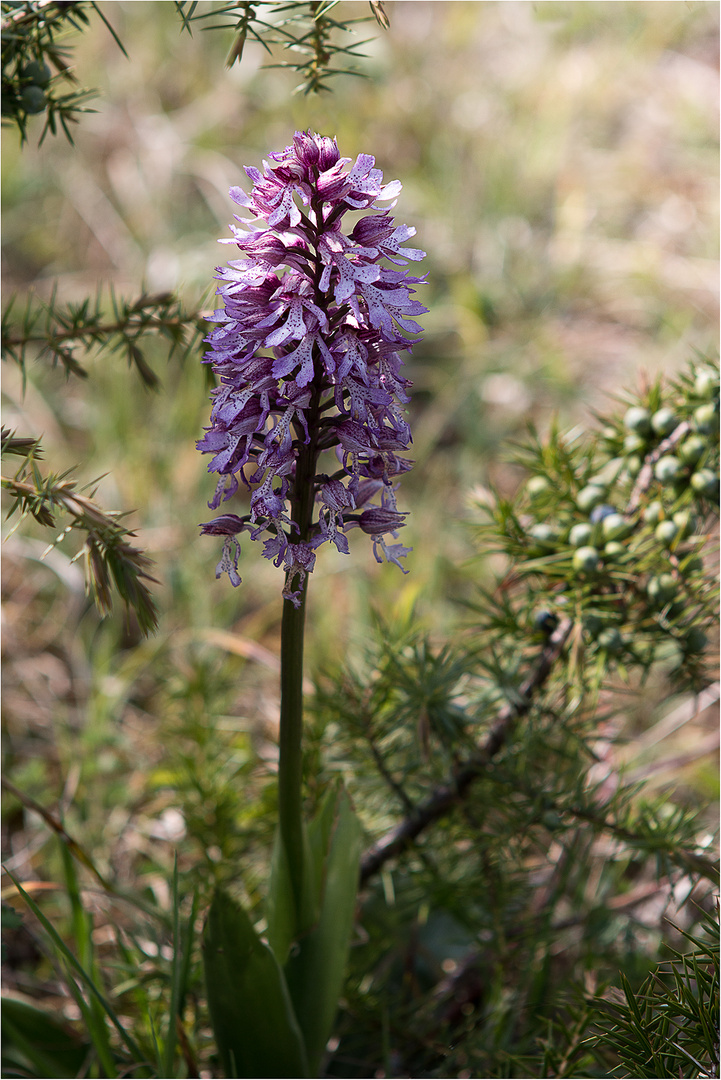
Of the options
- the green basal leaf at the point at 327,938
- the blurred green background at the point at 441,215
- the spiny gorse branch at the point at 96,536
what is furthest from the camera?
Answer: the blurred green background at the point at 441,215

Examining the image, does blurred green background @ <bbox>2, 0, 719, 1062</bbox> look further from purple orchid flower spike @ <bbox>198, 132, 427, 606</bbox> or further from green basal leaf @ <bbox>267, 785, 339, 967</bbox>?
purple orchid flower spike @ <bbox>198, 132, 427, 606</bbox>

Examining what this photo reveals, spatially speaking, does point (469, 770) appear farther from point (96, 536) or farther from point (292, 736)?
point (96, 536)

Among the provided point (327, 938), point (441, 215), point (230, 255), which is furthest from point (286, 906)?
A: point (441, 215)

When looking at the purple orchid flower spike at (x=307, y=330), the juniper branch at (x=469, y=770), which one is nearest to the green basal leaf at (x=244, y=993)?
the juniper branch at (x=469, y=770)

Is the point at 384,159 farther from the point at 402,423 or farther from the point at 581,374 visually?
the point at 402,423

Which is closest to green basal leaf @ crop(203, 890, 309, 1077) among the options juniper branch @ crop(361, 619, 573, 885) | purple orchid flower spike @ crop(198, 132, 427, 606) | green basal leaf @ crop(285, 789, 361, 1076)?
green basal leaf @ crop(285, 789, 361, 1076)

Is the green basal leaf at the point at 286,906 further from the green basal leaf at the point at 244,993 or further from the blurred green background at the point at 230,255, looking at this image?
the blurred green background at the point at 230,255

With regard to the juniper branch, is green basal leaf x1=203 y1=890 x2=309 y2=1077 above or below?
below
